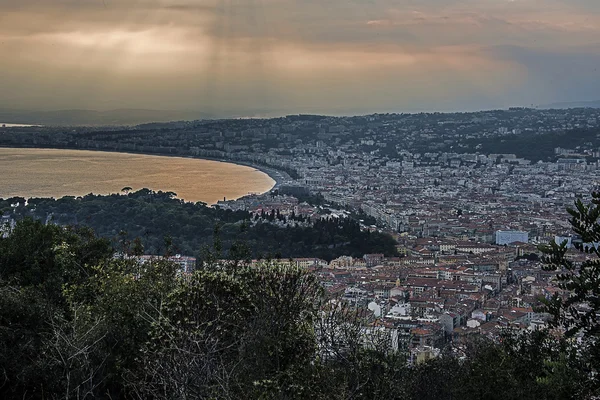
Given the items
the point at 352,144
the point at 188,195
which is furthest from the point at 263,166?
the point at 188,195

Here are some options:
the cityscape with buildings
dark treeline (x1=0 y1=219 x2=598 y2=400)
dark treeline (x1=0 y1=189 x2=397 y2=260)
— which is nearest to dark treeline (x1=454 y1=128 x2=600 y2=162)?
the cityscape with buildings

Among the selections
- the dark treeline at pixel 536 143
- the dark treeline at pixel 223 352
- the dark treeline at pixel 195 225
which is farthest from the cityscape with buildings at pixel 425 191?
the dark treeline at pixel 223 352

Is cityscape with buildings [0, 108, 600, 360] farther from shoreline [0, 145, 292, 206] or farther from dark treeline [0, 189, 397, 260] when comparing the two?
dark treeline [0, 189, 397, 260]

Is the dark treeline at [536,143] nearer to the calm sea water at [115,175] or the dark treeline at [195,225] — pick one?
the calm sea water at [115,175]

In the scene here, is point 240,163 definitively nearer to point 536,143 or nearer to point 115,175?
point 115,175

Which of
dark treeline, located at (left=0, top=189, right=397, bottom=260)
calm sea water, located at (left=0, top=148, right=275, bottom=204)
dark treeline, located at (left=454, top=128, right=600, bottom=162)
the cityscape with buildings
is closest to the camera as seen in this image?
the cityscape with buildings

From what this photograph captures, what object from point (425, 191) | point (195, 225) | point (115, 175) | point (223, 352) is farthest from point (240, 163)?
point (223, 352)

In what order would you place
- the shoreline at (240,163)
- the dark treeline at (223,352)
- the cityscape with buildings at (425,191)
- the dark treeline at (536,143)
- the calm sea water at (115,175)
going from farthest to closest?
the dark treeline at (536,143)
the shoreline at (240,163)
the calm sea water at (115,175)
the cityscape with buildings at (425,191)
the dark treeline at (223,352)
